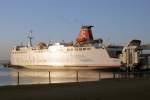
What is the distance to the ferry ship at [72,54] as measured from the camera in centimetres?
6531

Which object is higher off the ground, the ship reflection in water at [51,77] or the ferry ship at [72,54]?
the ferry ship at [72,54]

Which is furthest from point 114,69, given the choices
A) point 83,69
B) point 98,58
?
point 83,69

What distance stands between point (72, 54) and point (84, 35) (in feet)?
29.9

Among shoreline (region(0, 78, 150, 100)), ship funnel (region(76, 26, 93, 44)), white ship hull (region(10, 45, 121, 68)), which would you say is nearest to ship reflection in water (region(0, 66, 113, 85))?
white ship hull (region(10, 45, 121, 68))

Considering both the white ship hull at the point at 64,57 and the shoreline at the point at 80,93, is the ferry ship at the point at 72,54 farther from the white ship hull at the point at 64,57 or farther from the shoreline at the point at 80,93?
the shoreline at the point at 80,93

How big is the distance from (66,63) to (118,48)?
480 inches

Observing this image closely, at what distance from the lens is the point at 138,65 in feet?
186

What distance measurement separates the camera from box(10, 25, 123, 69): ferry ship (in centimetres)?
6531

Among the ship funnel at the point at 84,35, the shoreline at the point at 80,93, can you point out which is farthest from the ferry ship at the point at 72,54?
the shoreline at the point at 80,93

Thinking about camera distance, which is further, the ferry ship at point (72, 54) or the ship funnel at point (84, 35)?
the ship funnel at point (84, 35)

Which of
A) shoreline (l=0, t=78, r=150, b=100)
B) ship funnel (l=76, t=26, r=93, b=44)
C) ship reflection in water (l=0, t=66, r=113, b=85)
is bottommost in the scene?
ship reflection in water (l=0, t=66, r=113, b=85)

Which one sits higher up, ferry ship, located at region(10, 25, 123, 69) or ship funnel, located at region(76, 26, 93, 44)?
ship funnel, located at region(76, 26, 93, 44)

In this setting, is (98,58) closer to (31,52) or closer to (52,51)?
(52,51)

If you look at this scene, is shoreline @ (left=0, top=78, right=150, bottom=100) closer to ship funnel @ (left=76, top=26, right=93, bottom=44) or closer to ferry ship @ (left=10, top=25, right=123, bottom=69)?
ferry ship @ (left=10, top=25, right=123, bottom=69)
